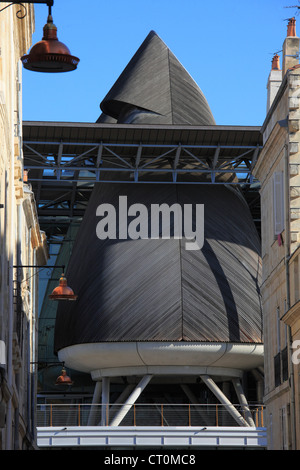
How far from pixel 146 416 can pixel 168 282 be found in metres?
6.00

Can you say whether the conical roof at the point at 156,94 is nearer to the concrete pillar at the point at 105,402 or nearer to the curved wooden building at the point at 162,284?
the curved wooden building at the point at 162,284

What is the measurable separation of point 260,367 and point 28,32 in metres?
29.2

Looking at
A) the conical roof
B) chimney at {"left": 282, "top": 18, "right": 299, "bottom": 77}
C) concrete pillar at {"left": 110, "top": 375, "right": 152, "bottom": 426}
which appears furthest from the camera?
the conical roof

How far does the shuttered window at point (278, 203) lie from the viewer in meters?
33.9

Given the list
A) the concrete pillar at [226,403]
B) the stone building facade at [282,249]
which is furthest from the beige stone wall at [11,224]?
the concrete pillar at [226,403]

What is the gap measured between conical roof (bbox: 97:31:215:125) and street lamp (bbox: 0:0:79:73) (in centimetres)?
4005

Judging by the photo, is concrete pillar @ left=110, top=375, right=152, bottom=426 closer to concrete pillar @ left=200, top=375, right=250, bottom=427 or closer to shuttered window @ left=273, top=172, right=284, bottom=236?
concrete pillar @ left=200, top=375, right=250, bottom=427

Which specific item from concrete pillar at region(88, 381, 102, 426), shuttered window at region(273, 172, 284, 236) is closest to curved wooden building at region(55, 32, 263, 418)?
concrete pillar at region(88, 381, 102, 426)

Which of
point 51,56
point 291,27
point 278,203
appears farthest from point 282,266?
point 51,56

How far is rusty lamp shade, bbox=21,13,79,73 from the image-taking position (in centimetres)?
1709

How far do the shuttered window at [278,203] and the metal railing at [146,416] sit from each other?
1820cm

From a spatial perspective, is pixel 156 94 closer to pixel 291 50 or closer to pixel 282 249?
pixel 291 50

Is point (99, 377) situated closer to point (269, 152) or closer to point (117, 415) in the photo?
point (117, 415)
